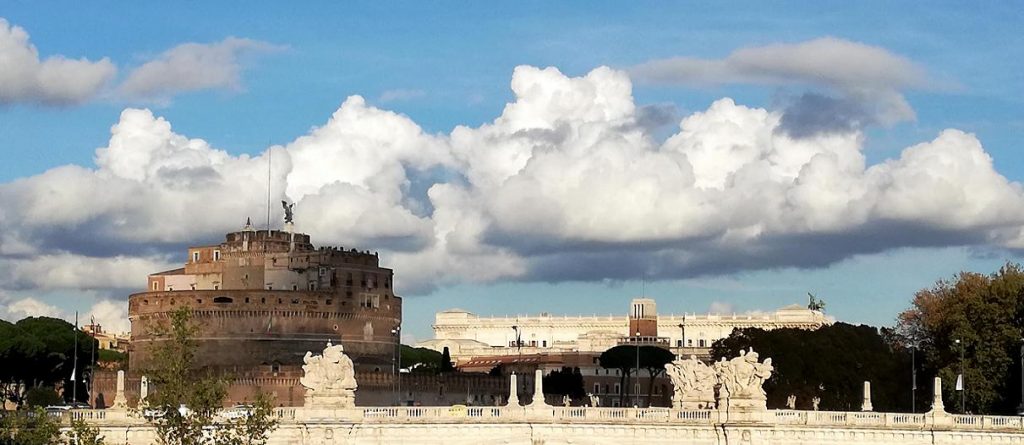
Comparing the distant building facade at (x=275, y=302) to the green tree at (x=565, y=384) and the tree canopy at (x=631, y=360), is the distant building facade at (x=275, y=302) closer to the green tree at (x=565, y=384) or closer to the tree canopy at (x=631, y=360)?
the green tree at (x=565, y=384)

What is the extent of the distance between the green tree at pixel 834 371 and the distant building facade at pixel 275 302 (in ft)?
124

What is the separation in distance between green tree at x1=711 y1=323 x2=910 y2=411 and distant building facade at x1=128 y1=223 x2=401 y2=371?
37.7m

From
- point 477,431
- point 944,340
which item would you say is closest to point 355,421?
point 477,431

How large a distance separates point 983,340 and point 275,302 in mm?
72324

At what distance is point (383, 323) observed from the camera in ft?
572

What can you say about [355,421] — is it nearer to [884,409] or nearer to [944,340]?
[944,340]

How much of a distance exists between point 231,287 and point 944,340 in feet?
257

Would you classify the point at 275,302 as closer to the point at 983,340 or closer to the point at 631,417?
the point at 983,340

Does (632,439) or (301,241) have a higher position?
(301,241)

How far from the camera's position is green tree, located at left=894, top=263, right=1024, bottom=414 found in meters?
109

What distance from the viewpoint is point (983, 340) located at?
111125mm

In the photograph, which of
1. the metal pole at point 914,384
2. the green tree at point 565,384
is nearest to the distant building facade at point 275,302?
the green tree at point 565,384

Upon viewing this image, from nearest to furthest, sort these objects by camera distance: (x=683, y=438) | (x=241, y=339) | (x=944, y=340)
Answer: (x=683, y=438) < (x=944, y=340) < (x=241, y=339)

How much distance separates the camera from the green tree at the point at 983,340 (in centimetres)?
10938
